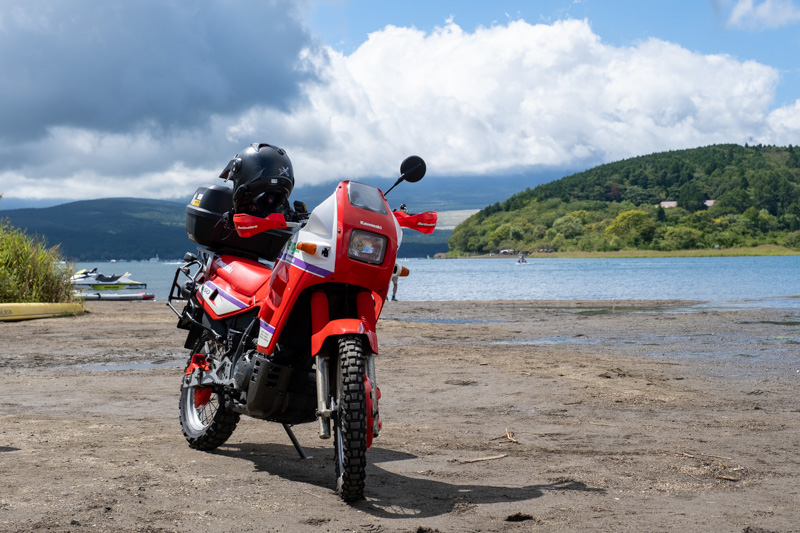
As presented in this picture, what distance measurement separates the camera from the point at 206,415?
23.1 ft

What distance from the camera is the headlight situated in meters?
5.20

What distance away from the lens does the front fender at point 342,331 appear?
504cm

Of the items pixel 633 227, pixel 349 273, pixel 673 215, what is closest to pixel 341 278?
pixel 349 273

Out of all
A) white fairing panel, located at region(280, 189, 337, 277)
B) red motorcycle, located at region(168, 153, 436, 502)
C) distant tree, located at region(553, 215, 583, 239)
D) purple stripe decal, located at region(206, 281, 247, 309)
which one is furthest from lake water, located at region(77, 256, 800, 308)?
distant tree, located at region(553, 215, 583, 239)

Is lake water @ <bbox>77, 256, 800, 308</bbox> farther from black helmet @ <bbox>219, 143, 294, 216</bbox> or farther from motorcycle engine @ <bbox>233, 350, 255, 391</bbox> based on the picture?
motorcycle engine @ <bbox>233, 350, 255, 391</bbox>

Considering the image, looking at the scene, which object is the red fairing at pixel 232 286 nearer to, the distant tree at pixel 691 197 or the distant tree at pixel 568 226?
the distant tree at pixel 568 226

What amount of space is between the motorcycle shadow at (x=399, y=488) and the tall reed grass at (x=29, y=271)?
17.5m

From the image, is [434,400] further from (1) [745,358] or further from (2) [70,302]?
(2) [70,302]

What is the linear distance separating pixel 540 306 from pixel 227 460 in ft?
82.8

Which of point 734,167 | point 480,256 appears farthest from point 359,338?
point 734,167

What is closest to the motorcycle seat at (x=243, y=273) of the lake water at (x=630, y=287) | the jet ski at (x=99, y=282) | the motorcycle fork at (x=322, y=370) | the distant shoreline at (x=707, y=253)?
the motorcycle fork at (x=322, y=370)

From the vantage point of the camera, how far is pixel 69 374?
1155 cm

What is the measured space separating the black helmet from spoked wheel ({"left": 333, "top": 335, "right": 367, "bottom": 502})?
73.7 inches

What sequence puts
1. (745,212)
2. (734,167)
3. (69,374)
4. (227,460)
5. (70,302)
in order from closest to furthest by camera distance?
(227,460) → (69,374) → (70,302) → (745,212) → (734,167)
